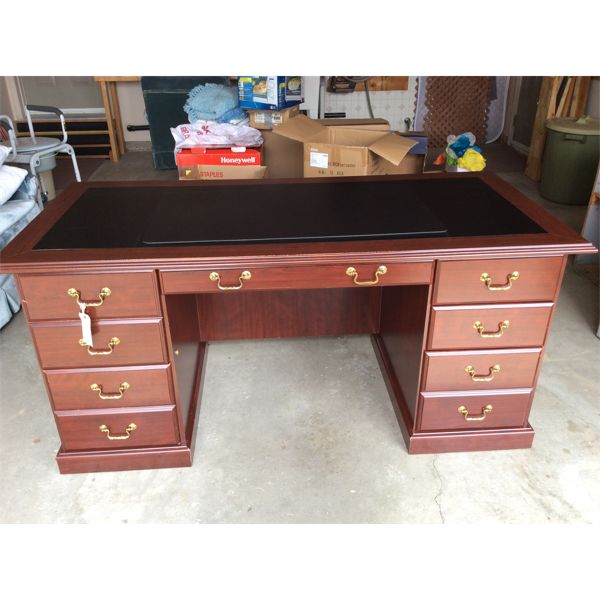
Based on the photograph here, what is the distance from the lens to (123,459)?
5.85ft

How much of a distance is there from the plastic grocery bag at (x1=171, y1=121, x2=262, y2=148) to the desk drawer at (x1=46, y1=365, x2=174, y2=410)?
164 cm

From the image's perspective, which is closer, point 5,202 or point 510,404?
point 510,404

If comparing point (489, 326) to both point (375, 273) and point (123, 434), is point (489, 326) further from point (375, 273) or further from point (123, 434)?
point (123, 434)

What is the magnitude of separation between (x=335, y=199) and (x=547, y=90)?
3.33m

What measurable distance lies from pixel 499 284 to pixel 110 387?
1206 mm

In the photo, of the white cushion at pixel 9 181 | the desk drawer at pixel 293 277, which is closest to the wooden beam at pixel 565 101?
the desk drawer at pixel 293 277

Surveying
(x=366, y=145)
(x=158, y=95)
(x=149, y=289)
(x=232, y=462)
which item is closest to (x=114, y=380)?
(x=149, y=289)

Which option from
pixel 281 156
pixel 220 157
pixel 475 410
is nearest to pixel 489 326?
pixel 475 410

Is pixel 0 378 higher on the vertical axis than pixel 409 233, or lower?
lower

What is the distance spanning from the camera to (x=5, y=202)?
2799 mm

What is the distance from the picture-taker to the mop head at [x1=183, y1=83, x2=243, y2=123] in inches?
135

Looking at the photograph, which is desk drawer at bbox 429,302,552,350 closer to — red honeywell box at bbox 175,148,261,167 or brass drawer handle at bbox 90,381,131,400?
brass drawer handle at bbox 90,381,131,400

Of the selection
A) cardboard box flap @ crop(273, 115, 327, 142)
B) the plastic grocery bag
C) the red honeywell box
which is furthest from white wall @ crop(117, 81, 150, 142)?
cardboard box flap @ crop(273, 115, 327, 142)
